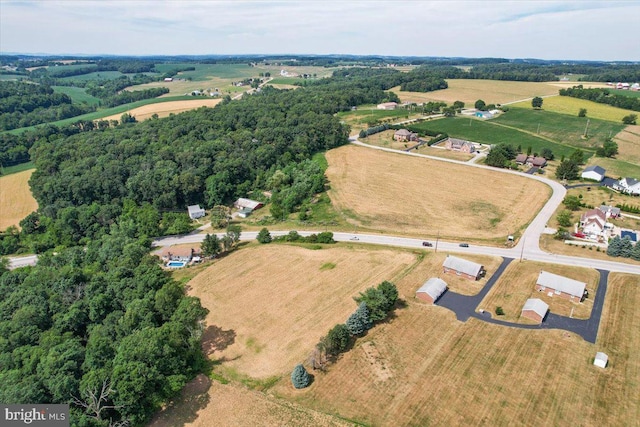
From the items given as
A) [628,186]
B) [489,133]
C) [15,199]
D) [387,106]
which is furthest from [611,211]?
[15,199]

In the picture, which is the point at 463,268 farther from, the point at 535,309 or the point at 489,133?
the point at 489,133

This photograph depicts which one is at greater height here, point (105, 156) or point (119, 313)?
point (105, 156)

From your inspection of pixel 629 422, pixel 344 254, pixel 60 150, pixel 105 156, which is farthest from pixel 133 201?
pixel 629 422

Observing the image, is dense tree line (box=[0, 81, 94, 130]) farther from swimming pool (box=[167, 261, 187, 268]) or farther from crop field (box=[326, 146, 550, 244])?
crop field (box=[326, 146, 550, 244])

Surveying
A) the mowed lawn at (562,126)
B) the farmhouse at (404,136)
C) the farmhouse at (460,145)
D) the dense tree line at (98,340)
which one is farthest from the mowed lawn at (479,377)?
the mowed lawn at (562,126)

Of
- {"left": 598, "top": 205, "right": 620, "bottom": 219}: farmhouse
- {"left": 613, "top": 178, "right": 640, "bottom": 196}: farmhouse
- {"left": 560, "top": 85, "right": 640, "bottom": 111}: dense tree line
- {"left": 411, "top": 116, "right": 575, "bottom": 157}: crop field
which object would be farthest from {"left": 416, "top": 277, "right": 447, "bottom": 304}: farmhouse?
{"left": 560, "top": 85, "right": 640, "bottom": 111}: dense tree line

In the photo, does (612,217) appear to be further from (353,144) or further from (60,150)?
(60,150)

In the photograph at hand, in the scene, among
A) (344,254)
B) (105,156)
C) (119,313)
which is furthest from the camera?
(105,156)
